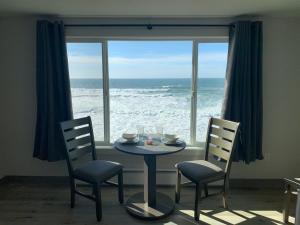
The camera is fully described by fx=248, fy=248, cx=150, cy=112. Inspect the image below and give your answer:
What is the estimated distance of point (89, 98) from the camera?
10.6 ft

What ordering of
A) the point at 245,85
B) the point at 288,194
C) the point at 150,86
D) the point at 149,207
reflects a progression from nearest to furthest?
the point at 288,194, the point at 149,207, the point at 245,85, the point at 150,86

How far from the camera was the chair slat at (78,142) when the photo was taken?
2567 mm

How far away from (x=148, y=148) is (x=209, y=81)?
1.27 m

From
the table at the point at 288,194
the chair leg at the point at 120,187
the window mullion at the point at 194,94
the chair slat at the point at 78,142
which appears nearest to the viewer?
the table at the point at 288,194

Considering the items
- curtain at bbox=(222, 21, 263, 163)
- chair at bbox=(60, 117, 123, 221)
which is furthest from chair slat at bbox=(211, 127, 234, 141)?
chair at bbox=(60, 117, 123, 221)

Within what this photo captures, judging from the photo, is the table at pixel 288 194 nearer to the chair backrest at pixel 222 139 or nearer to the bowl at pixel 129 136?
the chair backrest at pixel 222 139

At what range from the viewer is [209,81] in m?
3.14

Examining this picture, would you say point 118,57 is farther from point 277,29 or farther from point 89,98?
point 277,29

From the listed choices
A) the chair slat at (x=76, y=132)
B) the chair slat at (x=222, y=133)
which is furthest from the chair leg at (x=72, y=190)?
the chair slat at (x=222, y=133)

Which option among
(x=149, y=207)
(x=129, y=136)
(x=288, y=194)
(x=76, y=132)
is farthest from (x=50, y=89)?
(x=288, y=194)

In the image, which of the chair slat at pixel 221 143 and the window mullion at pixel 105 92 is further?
the window mullion at pixel 105 92

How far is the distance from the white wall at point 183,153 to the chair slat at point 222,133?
53cm

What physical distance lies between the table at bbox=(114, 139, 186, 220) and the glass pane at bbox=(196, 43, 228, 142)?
2.38ft

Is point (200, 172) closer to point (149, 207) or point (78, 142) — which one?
point (149, 207)
